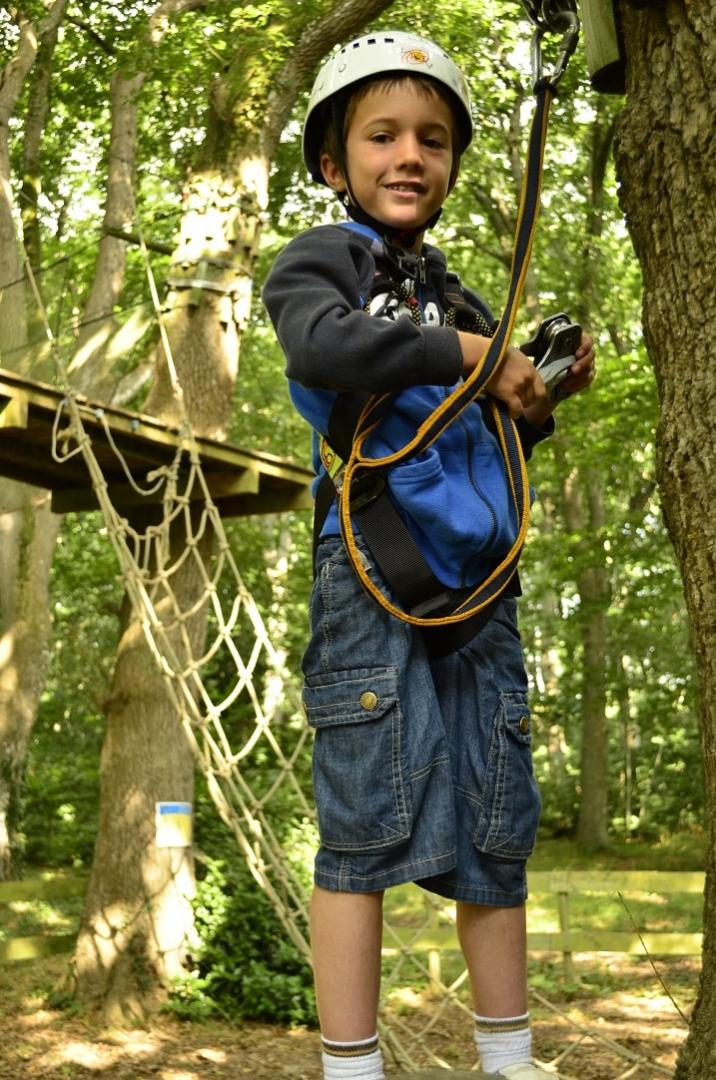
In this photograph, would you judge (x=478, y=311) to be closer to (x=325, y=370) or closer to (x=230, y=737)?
(x=325, y=370)

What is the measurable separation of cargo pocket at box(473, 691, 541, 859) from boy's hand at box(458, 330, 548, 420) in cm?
42

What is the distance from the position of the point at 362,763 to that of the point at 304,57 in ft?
18.9

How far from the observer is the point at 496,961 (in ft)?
6.02

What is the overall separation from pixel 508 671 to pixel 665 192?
27.6 inches

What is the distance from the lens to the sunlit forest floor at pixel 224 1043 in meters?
5.36

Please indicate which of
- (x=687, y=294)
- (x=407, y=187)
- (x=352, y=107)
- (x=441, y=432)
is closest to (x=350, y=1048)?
(x=441, y=432)

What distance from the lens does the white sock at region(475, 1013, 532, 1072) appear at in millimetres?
1837

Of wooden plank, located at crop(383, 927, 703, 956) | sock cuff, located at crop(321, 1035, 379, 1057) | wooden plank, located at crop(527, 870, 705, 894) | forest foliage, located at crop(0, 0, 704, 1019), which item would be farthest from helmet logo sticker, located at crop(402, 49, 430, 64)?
wooden plank, located at crop(383, 927, 703, 956)

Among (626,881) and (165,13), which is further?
(165,13)

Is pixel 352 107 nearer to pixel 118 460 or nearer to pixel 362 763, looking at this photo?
pixel 362 763

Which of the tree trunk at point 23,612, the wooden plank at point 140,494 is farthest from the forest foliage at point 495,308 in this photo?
the wooden plank at point 140,494

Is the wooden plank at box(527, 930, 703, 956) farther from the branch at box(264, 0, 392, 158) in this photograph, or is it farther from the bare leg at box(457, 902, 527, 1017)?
the bare leg at box(457, 902, 527, 1017)

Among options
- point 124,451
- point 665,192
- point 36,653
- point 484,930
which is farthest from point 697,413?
point 36,653

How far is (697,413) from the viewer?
1777mm
